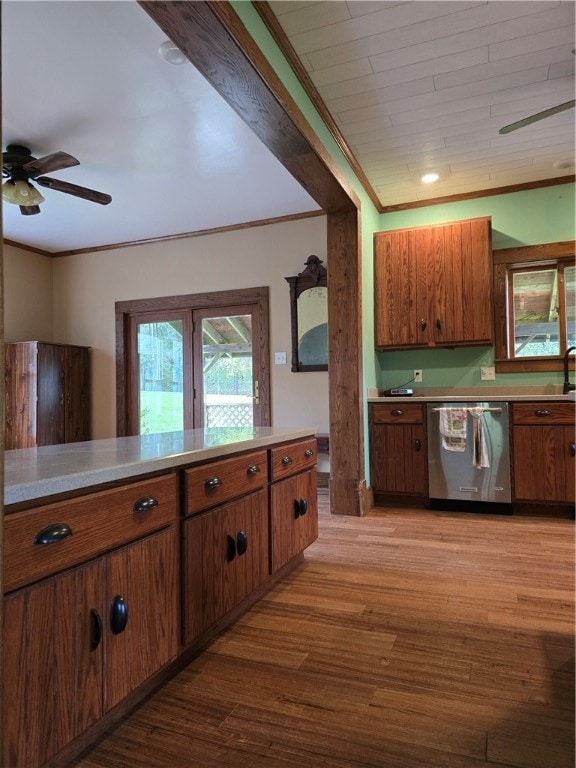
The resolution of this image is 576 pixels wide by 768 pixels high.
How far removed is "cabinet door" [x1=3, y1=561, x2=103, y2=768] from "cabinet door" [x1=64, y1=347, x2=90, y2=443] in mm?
4525

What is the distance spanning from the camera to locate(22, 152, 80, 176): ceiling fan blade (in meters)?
3.05

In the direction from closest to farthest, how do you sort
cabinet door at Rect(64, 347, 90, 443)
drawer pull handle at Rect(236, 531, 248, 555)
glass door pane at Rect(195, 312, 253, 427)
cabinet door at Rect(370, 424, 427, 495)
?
drawer pull handle at Rect(236, 531, 248, 555) → cabinet door at Rect(370, 424, 427, 495) → glass door pane at Rect(195, 312, 253, 427) → cabinet door at Rect(64, 347, 90, 443)

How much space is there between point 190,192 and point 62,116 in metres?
1.29

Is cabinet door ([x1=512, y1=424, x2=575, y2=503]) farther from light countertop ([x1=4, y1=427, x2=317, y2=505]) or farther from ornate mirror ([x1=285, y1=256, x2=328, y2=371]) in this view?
light countertop ([x1=4, y1=427, x2=317, y2=505])

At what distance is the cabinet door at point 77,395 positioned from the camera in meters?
5.38

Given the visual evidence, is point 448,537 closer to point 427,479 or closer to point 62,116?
point 427,479

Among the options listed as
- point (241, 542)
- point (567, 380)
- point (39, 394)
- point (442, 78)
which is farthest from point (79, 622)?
point (39, 394)

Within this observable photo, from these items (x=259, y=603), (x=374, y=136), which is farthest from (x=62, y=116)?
(x=259, y=603)

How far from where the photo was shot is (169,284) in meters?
5.43

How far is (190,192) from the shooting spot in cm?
423

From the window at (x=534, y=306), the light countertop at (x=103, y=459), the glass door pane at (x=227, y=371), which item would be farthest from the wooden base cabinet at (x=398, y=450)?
the light countertop at (x=103, y=459)

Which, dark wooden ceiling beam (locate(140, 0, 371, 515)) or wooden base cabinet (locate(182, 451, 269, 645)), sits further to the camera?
dark wooden ceiling beam (locate(140, 0, 371, 515))

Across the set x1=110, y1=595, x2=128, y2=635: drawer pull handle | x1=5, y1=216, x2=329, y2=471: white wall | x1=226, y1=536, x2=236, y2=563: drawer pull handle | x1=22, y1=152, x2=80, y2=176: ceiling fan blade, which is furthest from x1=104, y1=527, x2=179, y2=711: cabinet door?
x1=5, y1=216, x2=329, y2=471: white wall

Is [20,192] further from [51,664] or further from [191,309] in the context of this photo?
[51,664]
